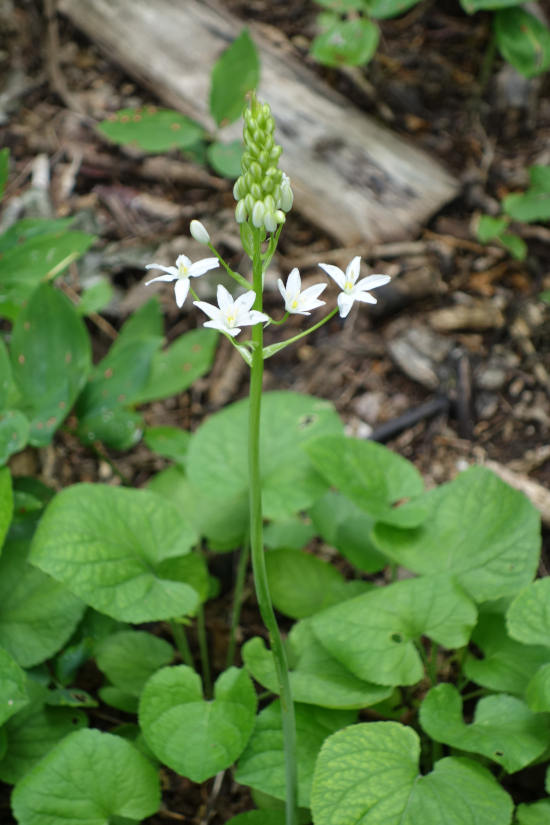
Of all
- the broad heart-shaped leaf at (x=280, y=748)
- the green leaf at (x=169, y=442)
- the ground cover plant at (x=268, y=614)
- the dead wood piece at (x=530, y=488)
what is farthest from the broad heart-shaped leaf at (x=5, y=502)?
the dead wood piece at (x=530, y=488)

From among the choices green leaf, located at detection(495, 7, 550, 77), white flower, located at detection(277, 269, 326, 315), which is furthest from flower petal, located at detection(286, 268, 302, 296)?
green leaf, located at detection(495, 7, 550, 77)

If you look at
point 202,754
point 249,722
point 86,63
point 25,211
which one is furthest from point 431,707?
point 86,63

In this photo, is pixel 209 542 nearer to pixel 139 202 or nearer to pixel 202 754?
pixel 202 754

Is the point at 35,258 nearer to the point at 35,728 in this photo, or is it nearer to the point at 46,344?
the point at 46,344

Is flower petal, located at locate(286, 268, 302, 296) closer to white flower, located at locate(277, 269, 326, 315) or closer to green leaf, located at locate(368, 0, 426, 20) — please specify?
white flower, located at locate(277, 269, 326, 315)

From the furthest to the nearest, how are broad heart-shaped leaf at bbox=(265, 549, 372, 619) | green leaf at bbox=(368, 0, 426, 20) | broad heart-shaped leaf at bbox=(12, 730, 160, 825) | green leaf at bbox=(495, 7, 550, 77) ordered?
1. green leaf at bbox=(495, 7, 550, 77)
2. green leaf at bbox=(368, 0, 426, 20)
3. broad heart-shaped leaf at bbox=(265, 549, 372, 619)
4. broad heart-shaped leaf at bbox=(12, 730, 160, 825)

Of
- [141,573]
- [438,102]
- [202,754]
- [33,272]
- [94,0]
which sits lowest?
[202,754]

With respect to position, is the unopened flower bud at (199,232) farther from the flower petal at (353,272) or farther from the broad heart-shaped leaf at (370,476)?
the broad heart-shaped leaf at (370,476)
